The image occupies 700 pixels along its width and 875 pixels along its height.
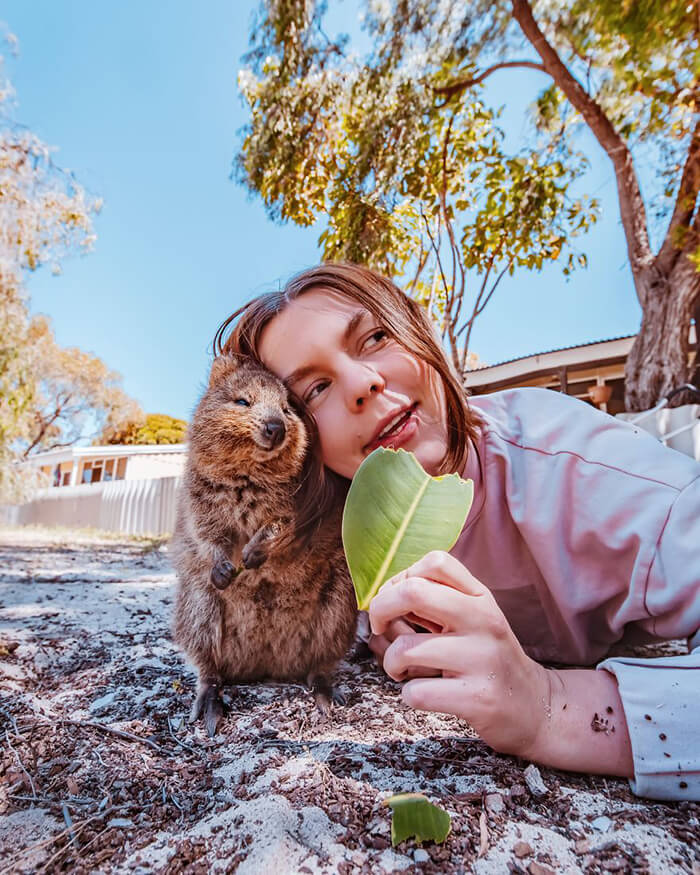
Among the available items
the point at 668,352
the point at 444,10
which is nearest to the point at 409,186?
the point at 444,10

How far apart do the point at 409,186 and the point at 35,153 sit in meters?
5.71

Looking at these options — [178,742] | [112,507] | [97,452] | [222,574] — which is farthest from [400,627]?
[97,452]

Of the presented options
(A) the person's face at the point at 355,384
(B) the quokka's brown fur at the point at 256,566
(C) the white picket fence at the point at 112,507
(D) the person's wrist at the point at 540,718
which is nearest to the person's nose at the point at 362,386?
(A) the person's face at the point at 355,384

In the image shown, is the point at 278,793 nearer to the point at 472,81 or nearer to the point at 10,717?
the point at 10,717

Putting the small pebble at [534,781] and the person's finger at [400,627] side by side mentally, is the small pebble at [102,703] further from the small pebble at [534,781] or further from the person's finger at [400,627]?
the small pebble at [534,781]

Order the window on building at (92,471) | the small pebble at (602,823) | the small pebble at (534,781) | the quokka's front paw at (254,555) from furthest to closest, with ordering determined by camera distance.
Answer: the window on building at (92,471)
the quokka's front paw at (254,555)
the small pebble at (534,781)
the small pebble at (602,823)

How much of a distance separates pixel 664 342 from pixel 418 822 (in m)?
4.90

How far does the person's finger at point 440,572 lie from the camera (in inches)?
31.1

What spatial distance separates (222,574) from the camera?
1.42 meters

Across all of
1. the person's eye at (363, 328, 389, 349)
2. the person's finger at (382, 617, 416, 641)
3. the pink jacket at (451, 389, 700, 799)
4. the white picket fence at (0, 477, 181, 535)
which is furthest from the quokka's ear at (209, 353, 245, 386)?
the white picket fence at (0, 477, 181, 535)

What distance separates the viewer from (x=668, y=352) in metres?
4.71

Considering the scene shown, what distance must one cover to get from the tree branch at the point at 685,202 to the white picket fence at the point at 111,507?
35.4 feet

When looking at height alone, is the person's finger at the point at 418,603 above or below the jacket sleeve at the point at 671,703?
above

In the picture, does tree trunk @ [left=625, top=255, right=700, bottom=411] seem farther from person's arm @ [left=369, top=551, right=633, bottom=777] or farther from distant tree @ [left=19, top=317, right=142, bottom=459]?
distant tree @ [left=19, top=317, right=142, bottom=459]
